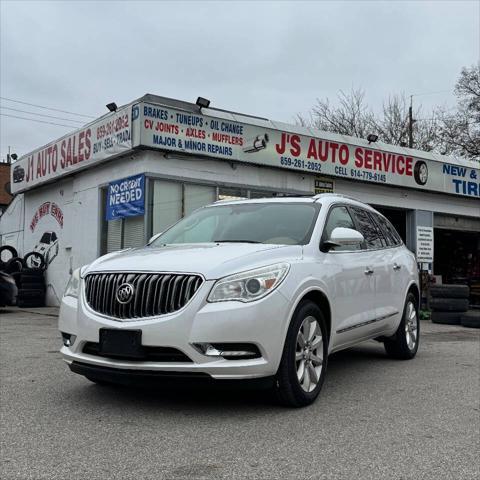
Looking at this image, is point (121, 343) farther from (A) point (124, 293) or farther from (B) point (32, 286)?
(B) point (32, 286)

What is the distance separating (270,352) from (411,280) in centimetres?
374

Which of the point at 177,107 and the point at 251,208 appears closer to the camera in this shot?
the point at 251,208

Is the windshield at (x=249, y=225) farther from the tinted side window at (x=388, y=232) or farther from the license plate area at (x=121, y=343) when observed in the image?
the tinted side window at (x=388, y=232)

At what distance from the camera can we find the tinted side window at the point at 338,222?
5.32 meters

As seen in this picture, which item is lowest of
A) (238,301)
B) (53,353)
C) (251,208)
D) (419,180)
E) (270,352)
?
(53,353)

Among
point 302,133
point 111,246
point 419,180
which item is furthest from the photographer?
point 419,180

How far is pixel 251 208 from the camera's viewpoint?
227 inches

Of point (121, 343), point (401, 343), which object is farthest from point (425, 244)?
point (121, 343)

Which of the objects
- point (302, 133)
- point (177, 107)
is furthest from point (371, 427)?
point (302, 133)

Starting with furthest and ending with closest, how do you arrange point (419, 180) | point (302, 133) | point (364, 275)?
point (419, 180) < point (302, 133) < point (364, 275)

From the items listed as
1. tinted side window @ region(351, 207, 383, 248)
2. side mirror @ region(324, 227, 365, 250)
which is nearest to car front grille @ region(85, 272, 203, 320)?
side mirror @ region(324, 227, 365, 250)

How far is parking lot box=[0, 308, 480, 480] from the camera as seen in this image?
10.5 feet

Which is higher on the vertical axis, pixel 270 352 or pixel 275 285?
pixel 275 285

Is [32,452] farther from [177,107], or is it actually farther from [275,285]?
[177,107]
